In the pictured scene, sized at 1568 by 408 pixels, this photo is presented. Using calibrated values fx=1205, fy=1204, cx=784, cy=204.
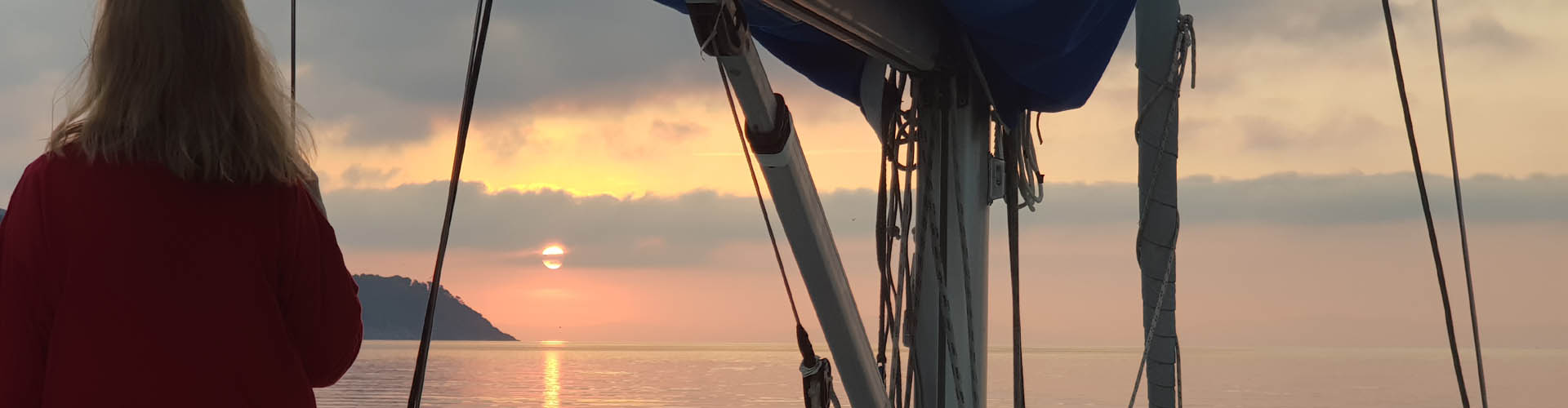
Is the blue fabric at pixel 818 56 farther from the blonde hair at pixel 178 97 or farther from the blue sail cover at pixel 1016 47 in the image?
the blonde hair at pixel 178 97

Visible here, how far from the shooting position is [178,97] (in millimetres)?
1165

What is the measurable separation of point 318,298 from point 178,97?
0.79 ft

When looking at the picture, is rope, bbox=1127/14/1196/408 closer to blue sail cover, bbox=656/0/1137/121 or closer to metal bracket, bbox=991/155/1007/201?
blue sail cover, bbox=656/0/1137/121

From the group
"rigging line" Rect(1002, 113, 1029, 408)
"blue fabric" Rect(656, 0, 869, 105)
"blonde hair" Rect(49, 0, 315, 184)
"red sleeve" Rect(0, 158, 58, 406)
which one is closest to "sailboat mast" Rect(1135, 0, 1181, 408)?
"rigging line" Rect(1002, 113, 1029, 408)

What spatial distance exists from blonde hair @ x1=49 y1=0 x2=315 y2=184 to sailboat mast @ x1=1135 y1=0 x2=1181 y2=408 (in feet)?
8.78

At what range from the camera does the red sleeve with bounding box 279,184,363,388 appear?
124 cm

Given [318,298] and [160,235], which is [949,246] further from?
[160,235]

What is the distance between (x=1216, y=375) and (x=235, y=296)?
73.2 metres

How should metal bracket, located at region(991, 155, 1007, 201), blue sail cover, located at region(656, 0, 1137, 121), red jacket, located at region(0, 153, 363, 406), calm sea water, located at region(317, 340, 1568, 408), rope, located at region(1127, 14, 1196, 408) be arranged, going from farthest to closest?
calm sea water, located at region(317, 340, 1568, 408)
rope, located at region(1127, 14, 1196, 408)
metal bracket, located at region(991, 155, 1007, 201)
blue sail cover, located at region(656, 0, 1137, 121)
red jacket, located at region(0, 153, 363, 406)

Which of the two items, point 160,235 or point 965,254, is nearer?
point 160,235

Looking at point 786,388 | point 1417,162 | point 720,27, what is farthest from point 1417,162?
point 786,388

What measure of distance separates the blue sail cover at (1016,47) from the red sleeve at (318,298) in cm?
122

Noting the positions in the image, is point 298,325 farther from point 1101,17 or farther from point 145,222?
point 1101,17

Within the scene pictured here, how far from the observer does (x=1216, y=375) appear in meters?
69.1
